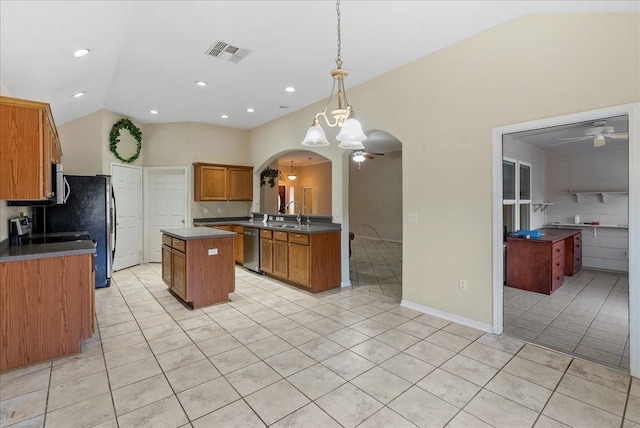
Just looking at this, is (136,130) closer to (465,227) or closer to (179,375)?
(179,375)

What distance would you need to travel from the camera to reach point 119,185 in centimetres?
575

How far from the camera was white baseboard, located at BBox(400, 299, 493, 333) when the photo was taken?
312 cm

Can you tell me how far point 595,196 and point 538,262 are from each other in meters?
2.08

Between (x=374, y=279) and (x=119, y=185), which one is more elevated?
(x=119, y=185)

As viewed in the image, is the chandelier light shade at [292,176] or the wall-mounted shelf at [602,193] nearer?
the wall-mounted shelf at [602,193]

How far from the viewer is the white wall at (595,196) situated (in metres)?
4.98

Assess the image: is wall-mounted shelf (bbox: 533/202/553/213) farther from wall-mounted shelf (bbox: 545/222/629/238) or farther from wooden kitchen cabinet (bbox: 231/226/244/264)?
wooden kitchen cabinet (bbox: 231/226/244/264)

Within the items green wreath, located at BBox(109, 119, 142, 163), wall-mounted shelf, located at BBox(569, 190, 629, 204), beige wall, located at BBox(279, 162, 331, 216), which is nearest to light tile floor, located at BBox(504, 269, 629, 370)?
wall-mounted shelf, located at BBox(569, 190, 629, 204)

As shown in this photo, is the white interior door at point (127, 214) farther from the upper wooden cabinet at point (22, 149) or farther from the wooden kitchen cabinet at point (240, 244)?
the upper wooden cabinet at point (22, 149)

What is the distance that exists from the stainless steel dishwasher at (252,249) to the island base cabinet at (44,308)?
9.33 ft

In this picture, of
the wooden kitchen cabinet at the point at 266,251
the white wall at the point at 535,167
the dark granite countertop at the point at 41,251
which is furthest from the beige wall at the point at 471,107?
the dark granite countertop at the point at 41,251

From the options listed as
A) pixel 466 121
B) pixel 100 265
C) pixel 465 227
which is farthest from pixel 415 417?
pixel 100 265

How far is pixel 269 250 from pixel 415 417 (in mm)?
3650

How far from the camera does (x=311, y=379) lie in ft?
7.43
